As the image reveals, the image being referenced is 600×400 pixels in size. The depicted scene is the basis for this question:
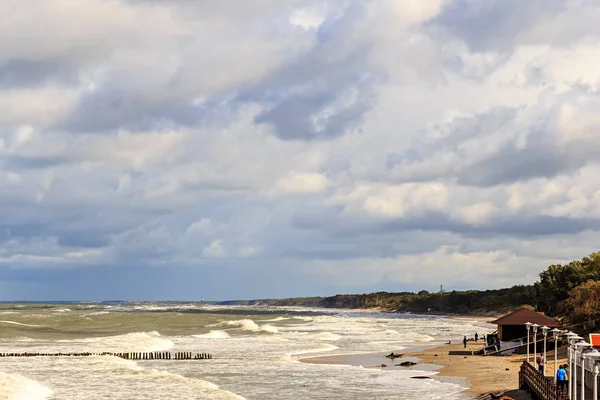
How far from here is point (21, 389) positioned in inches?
1769

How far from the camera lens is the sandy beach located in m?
45.2

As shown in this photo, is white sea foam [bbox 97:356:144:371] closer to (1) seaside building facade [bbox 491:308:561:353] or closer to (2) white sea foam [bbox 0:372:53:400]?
(2) white sea foam [bbox 0:372:53:400]

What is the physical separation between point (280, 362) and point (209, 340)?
104 feet

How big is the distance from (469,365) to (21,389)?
32.0 meters

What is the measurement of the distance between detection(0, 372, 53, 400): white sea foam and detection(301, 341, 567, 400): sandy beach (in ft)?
77.5

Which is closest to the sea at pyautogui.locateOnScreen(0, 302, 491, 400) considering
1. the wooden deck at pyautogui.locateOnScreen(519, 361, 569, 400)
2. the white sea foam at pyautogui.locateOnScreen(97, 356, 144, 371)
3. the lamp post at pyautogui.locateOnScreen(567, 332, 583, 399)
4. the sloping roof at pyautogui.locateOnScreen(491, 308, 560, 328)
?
the white sea foam at pyautogui.locateOnScreen(97, 356, 144, 371)

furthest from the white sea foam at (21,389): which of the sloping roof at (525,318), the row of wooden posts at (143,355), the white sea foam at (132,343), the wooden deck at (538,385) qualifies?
the sloping roof at (525,318)

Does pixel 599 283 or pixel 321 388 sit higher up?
pixel 599 283

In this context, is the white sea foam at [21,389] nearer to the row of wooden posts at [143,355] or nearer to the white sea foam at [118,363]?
the white sea foam at [118,363]

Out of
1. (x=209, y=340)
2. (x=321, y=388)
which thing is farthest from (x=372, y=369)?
(x=209, y=340)

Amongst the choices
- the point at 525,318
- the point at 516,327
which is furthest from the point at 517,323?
the point at 516,327

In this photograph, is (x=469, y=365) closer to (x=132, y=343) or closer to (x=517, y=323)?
(x=517, y=323)

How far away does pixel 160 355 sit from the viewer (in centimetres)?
6862

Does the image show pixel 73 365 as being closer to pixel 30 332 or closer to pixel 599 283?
pixel 599 283
